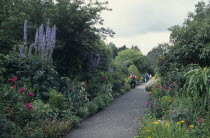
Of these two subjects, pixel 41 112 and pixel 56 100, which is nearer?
pixel 41 112

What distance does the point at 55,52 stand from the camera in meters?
10.9

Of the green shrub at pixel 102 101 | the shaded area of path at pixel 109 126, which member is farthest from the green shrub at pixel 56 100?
the green shrub at pixel 102 101

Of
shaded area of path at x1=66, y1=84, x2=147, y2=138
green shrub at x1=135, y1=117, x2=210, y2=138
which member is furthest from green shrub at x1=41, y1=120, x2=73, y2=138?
green shrub at x1=135, y1=117, x2=210, y2=138

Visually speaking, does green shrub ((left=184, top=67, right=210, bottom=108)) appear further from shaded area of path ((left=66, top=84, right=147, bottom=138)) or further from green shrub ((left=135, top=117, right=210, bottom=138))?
shaded area of path ((left=66, top=84, right=147, bottom=138))

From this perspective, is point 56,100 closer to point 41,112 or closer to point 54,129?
point 41,112

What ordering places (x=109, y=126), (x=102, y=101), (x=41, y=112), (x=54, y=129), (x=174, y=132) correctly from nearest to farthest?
(x=174, y=132), (x=54, y=129), (x=41, y=112), (x=109, y=126), (x=102, y=101)

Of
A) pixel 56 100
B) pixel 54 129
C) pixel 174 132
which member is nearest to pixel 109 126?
pixel 56 100

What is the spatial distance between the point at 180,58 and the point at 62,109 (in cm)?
556

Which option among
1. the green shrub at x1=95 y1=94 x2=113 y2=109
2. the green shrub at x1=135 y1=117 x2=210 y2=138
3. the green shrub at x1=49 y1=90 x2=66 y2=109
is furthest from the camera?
the green shrub at x1=95 y1=94 x2=113 y2=109

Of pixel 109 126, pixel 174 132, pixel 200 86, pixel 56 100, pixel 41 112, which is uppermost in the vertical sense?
pixel 200 86

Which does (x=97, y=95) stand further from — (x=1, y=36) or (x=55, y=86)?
(x=1, y=36)

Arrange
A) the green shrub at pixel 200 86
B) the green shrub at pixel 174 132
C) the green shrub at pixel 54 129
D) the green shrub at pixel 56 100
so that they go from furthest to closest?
the green shrub at pixel 56 100 → the green shrub at pixel 200 86 → the green shrub at pixel 54 129 → the green shrub at pixel 174 132

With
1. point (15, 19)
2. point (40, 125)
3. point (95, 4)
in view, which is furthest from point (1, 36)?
point (40, 125)

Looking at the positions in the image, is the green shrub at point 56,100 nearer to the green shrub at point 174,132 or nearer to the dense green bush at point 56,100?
the dense green bush at point 56,100
